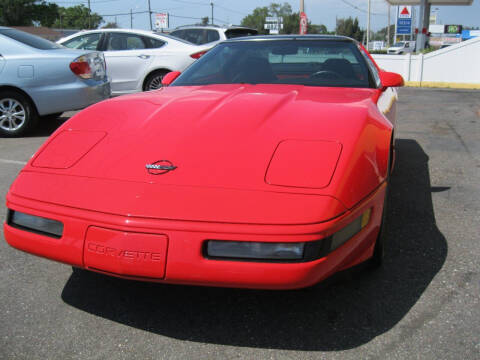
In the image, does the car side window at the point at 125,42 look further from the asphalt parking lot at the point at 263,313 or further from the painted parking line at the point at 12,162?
the asphalt parking lot at the point at 263,313

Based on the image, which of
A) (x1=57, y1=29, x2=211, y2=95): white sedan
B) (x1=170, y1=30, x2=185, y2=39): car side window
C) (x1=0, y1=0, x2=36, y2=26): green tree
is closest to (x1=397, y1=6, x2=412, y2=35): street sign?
(x1=170, y1=30, x2=185, y2=39): car side window

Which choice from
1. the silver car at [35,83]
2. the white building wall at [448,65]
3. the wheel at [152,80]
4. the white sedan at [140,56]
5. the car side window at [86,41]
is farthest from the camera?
the white building wall at [448,65]

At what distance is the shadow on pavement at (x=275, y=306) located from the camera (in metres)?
2.13

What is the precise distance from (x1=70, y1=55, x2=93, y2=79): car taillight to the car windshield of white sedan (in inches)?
131

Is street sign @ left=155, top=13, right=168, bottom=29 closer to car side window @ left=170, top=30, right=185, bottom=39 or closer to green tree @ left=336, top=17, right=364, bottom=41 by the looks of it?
car side window @ left=170, top=30, right=185, bottom=39

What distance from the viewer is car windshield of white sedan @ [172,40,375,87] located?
3438 mm

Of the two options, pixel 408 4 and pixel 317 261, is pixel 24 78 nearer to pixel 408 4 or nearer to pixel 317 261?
pixel 317 261

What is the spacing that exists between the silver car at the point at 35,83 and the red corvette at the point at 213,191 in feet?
13.3

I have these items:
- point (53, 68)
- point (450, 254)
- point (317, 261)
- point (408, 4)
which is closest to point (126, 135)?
point (317, 261)

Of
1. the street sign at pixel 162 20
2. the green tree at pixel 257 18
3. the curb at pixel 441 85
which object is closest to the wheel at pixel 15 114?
the curb at pixel 441 85

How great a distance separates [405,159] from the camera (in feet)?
17.4

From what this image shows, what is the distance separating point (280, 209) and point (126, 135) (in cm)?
93

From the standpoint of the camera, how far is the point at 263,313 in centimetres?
230

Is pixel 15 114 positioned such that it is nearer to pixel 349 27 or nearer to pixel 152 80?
pixel 152 80
